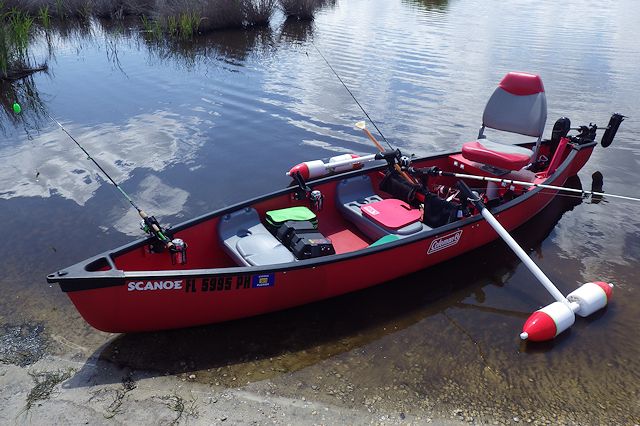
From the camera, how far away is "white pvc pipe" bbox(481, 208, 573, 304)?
5.93 meters

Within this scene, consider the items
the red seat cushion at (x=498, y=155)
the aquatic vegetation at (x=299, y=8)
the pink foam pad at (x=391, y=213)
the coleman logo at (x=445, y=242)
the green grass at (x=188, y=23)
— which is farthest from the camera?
the aquatic vegetation at (x=299, y=8)

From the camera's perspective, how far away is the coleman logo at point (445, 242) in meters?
6.44

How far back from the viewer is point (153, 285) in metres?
4.89

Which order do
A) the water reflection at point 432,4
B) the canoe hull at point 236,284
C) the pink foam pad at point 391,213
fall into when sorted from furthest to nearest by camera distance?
the water reflection at point 432,4, the pink foam pad at point 391,213, the canoe hull at point 236,284

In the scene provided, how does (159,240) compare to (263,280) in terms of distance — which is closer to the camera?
(263,280)

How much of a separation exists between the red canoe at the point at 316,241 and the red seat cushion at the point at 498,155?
2 centimetres

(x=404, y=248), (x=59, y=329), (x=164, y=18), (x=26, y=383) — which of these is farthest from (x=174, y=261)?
(x=164, y=18)

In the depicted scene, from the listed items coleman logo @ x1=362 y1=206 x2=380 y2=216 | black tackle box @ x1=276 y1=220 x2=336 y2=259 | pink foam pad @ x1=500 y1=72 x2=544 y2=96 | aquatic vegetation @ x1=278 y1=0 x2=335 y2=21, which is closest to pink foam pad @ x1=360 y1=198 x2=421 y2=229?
coleman logo @ x1=362 y1=206 x2=380 y2=216

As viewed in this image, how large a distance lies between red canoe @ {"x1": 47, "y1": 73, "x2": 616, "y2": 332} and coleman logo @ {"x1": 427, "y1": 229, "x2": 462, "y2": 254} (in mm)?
20

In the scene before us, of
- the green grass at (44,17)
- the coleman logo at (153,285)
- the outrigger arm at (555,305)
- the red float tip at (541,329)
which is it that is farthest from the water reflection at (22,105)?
the red float tip at (541,329)

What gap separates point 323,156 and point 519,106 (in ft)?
13.7

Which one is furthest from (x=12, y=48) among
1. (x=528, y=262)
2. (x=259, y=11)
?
(x=528, y=262)

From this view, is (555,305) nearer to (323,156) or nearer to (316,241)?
(316,241)

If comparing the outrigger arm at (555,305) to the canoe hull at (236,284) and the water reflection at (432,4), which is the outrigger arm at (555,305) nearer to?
the canoe hull at (236,284)
